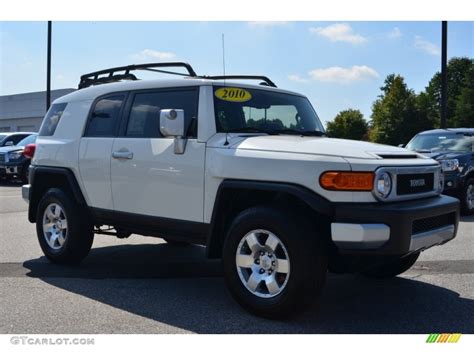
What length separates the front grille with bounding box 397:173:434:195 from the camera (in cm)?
421

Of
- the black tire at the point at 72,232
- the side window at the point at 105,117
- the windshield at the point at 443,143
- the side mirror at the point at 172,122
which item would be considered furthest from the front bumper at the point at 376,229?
the windshield at the point at 443,143

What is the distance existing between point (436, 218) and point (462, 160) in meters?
6.27

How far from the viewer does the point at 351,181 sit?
3973mm

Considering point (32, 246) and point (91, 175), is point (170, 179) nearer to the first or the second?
point (91, 175)

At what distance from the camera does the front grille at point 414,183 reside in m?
4.21

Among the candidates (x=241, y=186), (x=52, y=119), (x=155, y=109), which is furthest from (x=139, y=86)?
(x=241, y=186)

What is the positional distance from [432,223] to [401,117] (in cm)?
6789

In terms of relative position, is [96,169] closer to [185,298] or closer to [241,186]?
[185,298]

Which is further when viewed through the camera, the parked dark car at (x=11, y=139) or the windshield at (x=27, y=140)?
the parked dark car at (x=11, y=139)

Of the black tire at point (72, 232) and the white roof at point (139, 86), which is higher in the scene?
the white roof at point (139, 86)

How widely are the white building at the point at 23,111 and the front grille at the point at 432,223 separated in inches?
1831

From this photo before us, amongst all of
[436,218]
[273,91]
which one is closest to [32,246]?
[273,91]
